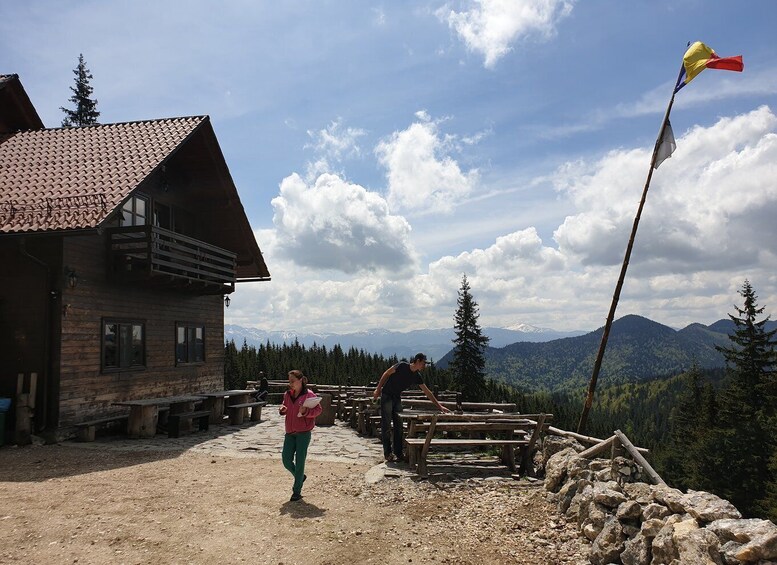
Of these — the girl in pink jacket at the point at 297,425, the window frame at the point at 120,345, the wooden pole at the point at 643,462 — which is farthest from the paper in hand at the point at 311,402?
the window frame at the point at 120,345

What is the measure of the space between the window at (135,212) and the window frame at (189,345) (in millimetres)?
3704

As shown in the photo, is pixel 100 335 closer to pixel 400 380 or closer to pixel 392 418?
pixel 392 418

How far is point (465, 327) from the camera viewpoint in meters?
53.5

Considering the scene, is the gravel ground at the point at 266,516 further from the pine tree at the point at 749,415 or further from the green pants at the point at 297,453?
the pine tree at the point at 749,415

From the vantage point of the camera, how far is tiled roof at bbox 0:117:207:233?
13.2 m

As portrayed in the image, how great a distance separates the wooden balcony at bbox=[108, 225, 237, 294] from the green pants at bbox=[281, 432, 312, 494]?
8.72m

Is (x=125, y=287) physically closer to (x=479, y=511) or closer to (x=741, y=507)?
(x=479, y=511)

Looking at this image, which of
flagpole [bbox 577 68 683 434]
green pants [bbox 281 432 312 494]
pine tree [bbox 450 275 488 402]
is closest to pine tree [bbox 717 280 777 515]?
pine tree [bbox 450 275 488 402]

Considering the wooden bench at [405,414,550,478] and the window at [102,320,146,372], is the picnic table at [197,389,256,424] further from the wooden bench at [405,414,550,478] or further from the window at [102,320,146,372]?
the wooden bench at [405,414,550,478]

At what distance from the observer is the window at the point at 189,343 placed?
1898 centimetres

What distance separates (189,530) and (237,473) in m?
3.47

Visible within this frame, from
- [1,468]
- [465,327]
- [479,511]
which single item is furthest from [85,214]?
[465,327]

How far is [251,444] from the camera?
13.9 metres

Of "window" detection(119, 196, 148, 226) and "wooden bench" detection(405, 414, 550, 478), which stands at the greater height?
"window" detection(119, 196, 148, 226)
